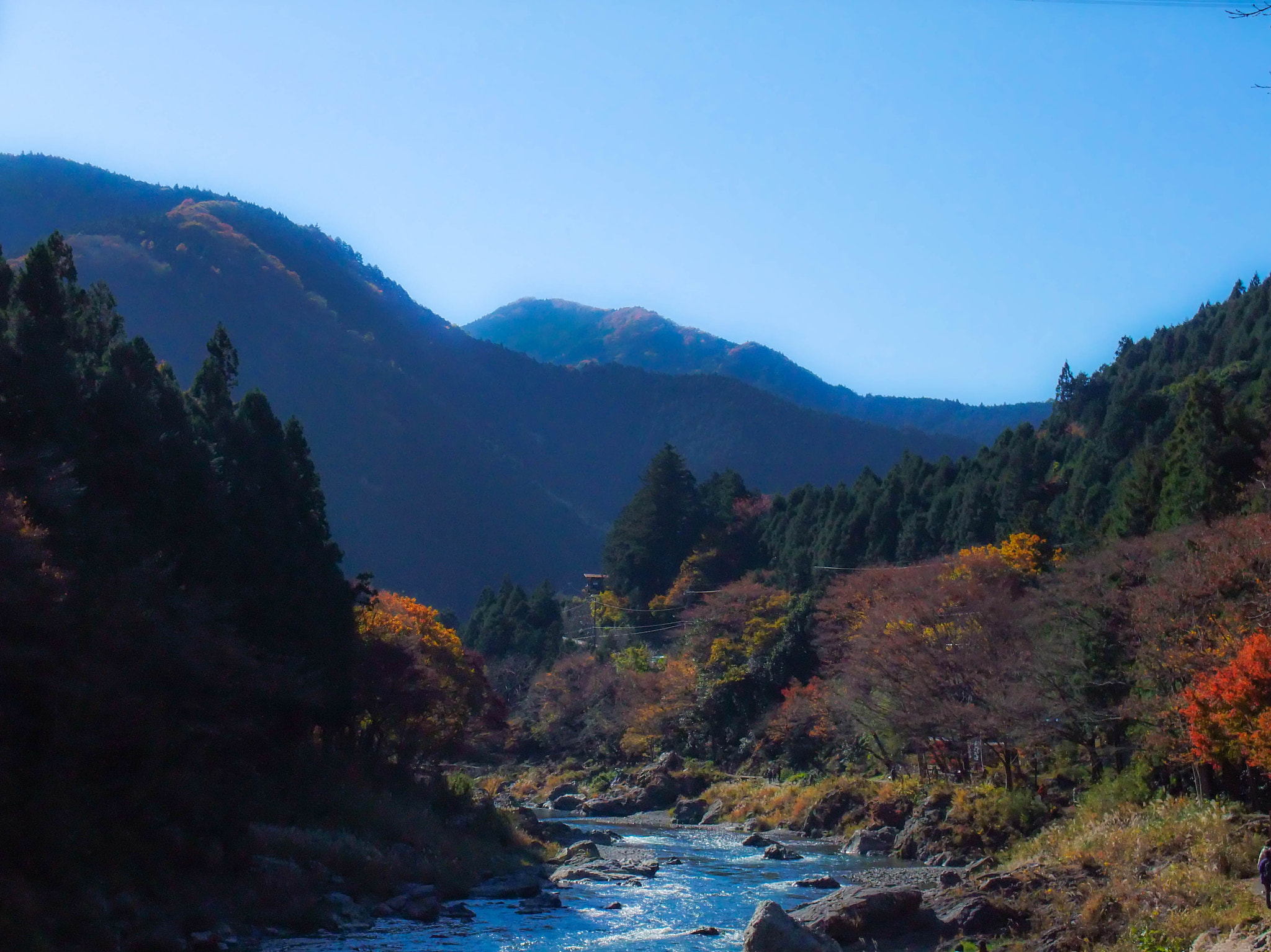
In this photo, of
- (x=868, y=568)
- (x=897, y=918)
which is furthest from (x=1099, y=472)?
(x=897, y=918)

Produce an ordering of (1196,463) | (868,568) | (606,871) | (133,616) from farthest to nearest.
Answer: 1. (868,568)
2. (1196,463)
3. (606,871)
4. (133,616)

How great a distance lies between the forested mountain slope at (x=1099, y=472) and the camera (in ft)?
140

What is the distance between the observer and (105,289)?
3014 centimetres

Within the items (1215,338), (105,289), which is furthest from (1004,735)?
(1215,338)

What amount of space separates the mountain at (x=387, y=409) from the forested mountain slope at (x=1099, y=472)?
6245cm

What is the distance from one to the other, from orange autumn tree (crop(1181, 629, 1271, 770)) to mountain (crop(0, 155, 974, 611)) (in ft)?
374

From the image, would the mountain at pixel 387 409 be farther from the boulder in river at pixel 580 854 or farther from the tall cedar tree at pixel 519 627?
the boulder in river at pixel 580 854

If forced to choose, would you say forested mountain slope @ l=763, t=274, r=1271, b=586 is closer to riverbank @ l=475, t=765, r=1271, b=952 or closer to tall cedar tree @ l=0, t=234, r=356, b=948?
riverbank @ l=475, t=765, r=1271, b=952

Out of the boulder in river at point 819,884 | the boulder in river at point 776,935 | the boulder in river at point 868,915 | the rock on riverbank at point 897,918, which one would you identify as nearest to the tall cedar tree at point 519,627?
the boulder in river at point 819,884

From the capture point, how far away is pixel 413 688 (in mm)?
39594

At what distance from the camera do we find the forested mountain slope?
42594mm

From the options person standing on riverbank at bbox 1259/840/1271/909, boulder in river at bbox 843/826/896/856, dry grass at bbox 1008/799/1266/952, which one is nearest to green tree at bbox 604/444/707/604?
boulder in river at bbox 843/826/896/856

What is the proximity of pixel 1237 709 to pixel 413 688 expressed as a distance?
26761 millimetres

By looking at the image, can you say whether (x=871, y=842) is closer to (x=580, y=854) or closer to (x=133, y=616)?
(x=580, y=854)
